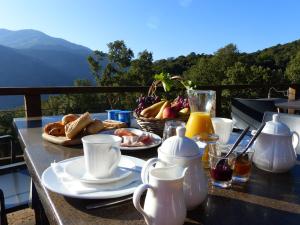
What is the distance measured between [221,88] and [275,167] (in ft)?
10.3

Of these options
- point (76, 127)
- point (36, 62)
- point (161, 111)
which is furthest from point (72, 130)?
point (36, 62)

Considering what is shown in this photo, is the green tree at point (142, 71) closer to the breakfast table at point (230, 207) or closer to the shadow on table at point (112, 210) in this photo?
the breakfast table at point (230, 207)

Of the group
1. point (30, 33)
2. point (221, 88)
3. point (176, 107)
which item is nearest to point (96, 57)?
point (221, 88)

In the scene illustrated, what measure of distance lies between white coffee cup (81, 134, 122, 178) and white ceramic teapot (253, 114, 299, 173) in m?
0.46

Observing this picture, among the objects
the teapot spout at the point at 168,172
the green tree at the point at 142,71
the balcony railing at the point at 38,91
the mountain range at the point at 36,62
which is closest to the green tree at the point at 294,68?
the green tree at the point at 142,71

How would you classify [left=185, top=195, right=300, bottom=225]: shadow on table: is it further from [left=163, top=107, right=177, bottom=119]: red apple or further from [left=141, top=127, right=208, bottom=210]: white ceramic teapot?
[left=163, top=107, right=177, bottom=119]: red apple

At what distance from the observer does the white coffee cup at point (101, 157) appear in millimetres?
756

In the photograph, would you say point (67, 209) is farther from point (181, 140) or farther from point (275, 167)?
point (275, 167)

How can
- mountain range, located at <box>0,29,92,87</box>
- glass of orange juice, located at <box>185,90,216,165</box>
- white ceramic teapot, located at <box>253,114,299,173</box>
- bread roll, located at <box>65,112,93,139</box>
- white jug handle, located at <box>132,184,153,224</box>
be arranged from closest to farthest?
white jug handle, located at <box>132,184,153,224</box> → white ceramic teapot, located at <box>253,114,299,173</box> → glass of orange juice, located at <box>185,90,216,165</box> → bread roll, located at <box>65,112,93,139</box> → mountain range, located at <box>0,29,92,87</box>

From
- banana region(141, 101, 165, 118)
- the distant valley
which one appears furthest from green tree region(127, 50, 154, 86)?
banana region(141, 101, 165, 118)

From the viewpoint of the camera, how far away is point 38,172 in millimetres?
894

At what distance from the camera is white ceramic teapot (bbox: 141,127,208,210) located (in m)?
0.63

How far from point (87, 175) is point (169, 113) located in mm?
623

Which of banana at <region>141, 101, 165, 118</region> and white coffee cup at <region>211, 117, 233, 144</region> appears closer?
white coffee cup at <region>211, 117, 233, 144</region>
